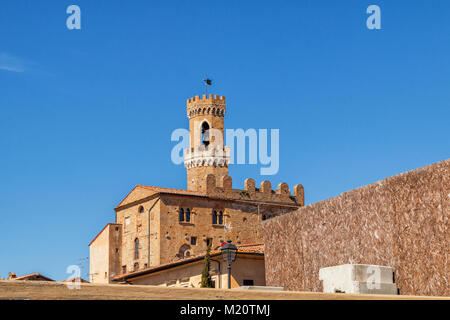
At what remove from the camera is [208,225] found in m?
48.5

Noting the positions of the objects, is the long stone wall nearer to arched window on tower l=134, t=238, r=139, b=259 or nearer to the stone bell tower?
arched window on tower l=134, t=238, r=139, b=259

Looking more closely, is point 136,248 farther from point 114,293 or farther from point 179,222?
point 114,293

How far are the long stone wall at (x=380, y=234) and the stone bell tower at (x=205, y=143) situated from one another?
1592 inches

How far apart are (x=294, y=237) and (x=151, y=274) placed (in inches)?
637

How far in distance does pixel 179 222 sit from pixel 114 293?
4339 centimetres

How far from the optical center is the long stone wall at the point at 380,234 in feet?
40.5

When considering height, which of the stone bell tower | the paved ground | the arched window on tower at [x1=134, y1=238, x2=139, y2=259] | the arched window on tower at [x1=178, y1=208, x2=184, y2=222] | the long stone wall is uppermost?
the stone bell tower

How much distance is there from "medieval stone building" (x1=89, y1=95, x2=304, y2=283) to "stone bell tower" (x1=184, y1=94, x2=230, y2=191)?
6.69 m

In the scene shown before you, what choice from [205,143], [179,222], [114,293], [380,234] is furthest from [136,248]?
[114,293]

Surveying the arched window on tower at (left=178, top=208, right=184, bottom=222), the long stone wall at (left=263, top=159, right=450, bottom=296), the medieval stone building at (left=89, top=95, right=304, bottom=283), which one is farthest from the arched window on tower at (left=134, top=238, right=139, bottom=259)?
the long stone wall at (left=263, top=159, right=450, bottom=296)

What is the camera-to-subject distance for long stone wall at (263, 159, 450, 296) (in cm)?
1236

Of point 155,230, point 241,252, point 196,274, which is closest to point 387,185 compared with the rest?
point 241,252

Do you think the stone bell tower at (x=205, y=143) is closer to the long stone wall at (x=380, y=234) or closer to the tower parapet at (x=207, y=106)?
the tower parapet at (x=207, y=106)
